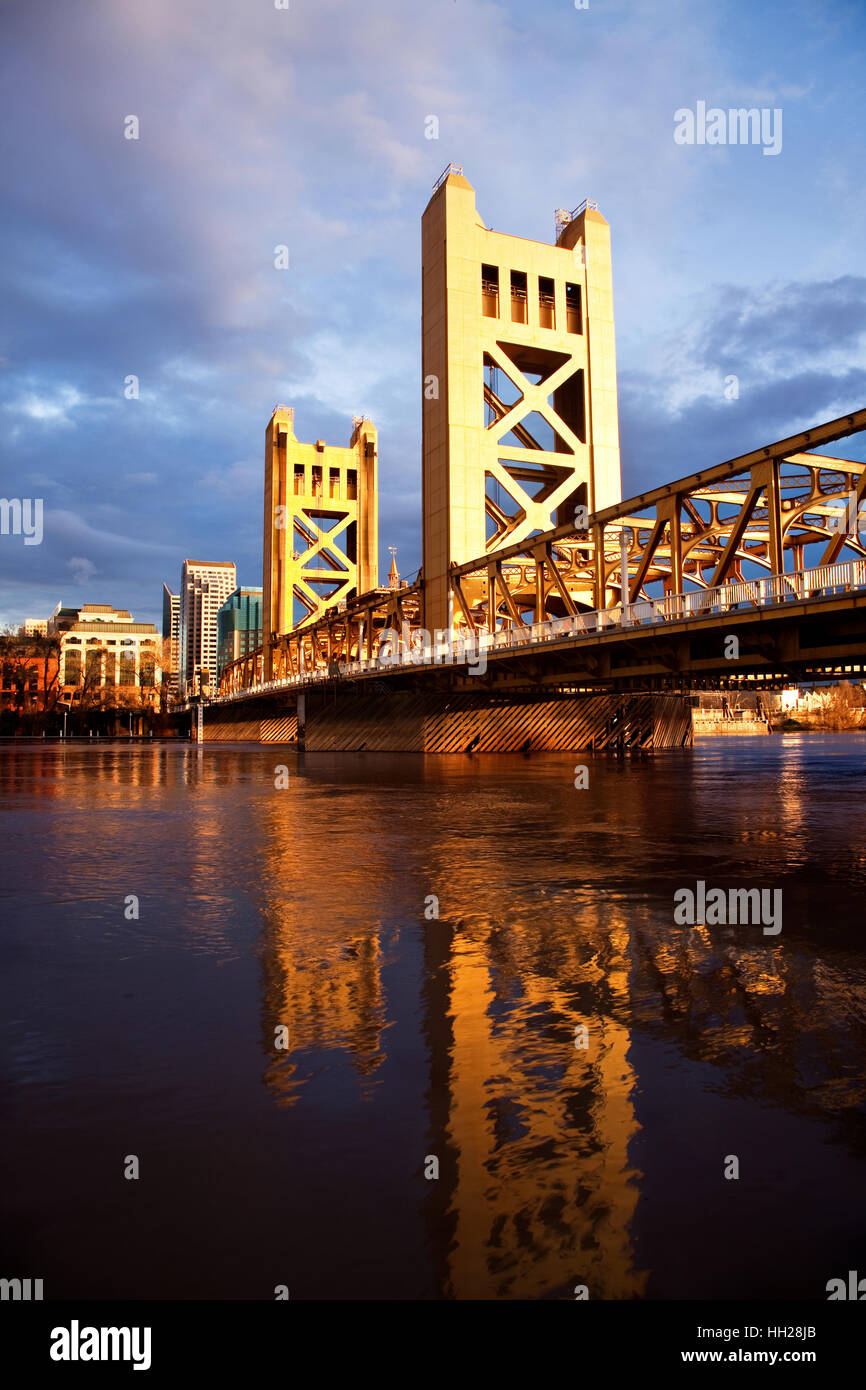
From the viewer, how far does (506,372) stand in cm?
5666

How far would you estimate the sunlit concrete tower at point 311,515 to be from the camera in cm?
10638

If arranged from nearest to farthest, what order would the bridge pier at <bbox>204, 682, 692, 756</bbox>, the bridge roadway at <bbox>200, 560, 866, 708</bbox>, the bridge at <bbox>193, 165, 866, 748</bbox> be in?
the bridge roadway at <bbox>200, 560, 866, 708</bbox>
the bridge at <bbox>193, 165, 866, 748</bbox>
the bridge pier at <bbox>204, 682, 692, 756</bbox>

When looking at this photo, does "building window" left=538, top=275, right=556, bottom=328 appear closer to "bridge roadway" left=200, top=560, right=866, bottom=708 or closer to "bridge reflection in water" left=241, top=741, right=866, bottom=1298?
"bridge roadway" left=200, top=560, right=866, bottom=708

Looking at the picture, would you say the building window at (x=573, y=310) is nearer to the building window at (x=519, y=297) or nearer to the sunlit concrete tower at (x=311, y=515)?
the building window at (x=519, y=297)

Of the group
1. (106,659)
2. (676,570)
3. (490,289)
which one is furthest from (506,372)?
(106,659)

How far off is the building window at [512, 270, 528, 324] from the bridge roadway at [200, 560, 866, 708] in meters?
29.8

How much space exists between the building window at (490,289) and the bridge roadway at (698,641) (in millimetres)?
28611

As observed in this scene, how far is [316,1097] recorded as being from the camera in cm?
392

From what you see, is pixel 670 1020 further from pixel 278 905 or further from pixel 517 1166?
pixel 278 905

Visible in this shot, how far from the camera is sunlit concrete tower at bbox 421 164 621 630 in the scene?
176 ft

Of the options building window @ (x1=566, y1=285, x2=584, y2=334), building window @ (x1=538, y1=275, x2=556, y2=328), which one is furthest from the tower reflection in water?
building window @ (x1=566, y1=285, x2=584, y2=334)

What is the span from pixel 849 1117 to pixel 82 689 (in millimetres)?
132529

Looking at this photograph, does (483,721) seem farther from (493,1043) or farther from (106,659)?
(106,659)

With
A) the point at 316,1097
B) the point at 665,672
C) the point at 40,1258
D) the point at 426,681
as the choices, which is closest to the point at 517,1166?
the point at 316,1097
